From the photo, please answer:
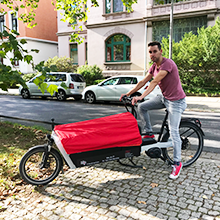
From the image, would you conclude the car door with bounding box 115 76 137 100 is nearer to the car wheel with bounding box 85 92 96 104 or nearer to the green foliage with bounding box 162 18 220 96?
the car wheel with bounding box 85 92 96 104

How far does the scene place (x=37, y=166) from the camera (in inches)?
141

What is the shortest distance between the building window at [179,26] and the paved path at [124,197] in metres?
17.5

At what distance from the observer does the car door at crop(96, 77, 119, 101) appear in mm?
12914

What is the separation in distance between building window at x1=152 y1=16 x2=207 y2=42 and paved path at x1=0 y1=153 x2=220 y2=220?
17537 millimetres

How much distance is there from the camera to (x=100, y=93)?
1321 centimetres

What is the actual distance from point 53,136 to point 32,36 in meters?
29.9

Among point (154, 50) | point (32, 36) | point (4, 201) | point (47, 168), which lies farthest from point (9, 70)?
point (32, 36)

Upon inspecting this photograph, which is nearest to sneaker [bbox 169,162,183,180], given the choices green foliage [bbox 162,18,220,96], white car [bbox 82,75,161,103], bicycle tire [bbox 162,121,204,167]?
bicycle tire [bbox 162,121,204,167]

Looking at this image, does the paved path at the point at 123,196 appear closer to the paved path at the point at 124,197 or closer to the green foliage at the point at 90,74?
the paved path at the point at 124,197

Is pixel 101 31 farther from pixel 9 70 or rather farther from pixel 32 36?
pixel 9 70

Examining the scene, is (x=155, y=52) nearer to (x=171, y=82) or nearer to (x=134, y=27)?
(x=171, y=82)

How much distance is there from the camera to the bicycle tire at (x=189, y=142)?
13.1 ft

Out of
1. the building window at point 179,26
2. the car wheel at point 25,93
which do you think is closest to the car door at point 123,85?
the car wheel at point 25,93

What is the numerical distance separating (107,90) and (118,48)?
35.1 ft
